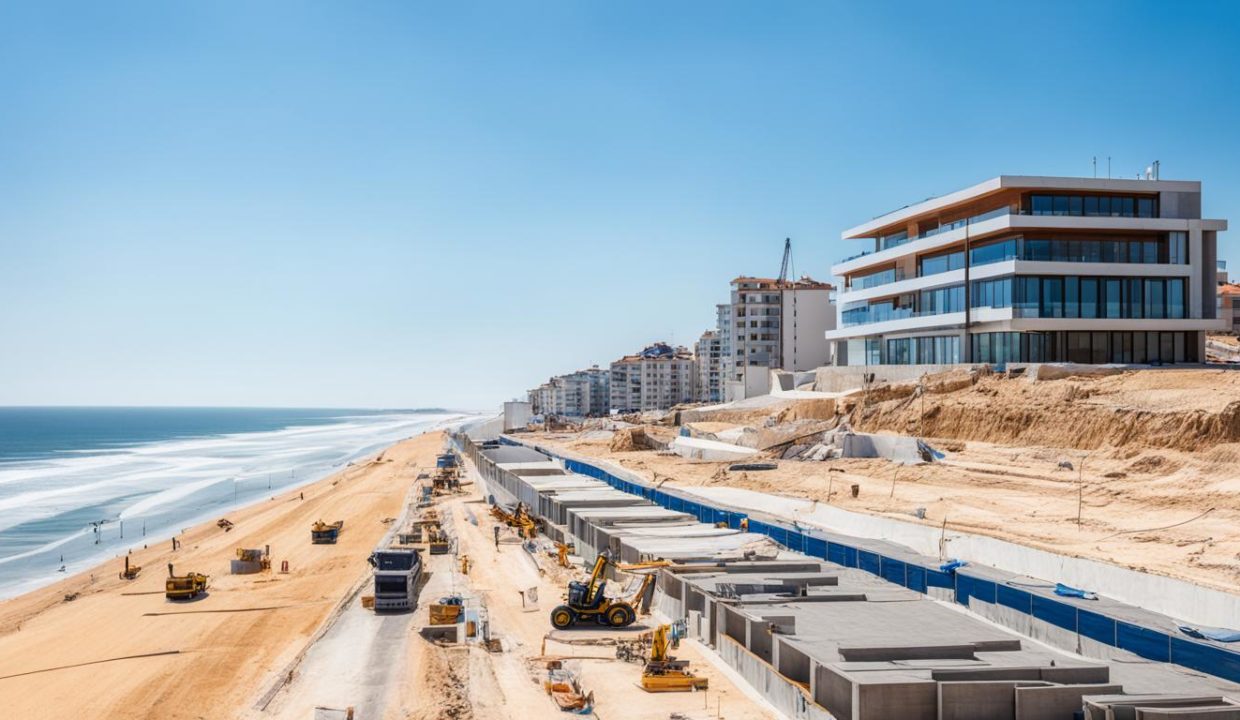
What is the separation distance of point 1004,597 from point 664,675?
30.3 ft

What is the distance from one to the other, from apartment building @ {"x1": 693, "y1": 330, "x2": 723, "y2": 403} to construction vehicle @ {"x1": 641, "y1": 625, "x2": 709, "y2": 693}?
135244mm

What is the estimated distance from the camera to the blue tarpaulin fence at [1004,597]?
62.1 ft

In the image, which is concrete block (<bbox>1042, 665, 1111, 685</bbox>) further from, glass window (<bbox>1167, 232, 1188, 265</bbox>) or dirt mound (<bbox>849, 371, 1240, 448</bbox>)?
glass window (<bbox>1167, 232, 1188, 265</bbox>)

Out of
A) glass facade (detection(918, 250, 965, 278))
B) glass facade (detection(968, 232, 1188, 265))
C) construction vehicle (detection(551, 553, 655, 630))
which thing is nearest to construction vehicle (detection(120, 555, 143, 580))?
construction vehicle (detection(551, 553, 655, 630))

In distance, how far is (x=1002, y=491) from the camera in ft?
131

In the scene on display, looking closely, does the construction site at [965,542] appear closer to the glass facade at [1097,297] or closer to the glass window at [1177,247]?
the glass facade at [1097,297]

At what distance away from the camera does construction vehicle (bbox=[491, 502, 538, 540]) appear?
4497 centimetres

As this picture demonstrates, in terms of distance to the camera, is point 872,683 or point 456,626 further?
point 456,626

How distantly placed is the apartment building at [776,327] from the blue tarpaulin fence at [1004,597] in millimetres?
61597

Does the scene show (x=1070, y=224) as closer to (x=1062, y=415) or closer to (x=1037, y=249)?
(x=1037, y=249)

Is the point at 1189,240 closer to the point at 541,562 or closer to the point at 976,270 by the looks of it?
the point at 976,270

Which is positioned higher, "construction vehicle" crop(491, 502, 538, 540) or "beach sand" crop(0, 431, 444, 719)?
"construction vehicle" crop(491, 502, 538, 540)

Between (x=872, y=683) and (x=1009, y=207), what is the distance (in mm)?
45155

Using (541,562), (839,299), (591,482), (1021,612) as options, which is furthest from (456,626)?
(839,299)
